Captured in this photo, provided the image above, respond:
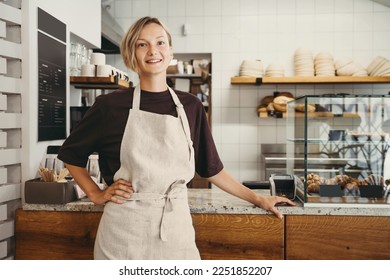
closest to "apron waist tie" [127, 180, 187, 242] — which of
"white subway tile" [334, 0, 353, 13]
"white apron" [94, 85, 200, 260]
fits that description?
"white apron" [94, 85, 200, 260]

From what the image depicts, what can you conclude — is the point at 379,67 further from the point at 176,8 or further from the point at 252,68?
the point at 176,8

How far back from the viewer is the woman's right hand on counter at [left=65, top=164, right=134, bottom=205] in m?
1.12

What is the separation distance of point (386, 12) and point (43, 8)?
2.88 meters

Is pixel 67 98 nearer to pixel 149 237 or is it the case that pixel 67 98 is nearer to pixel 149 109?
pixel 149 109

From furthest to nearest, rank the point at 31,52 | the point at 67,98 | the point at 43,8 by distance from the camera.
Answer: the point at 67,98
the point at 43,8
the point at 31,52

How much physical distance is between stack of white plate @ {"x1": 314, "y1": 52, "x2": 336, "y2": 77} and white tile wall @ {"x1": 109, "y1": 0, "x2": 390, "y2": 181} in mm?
130

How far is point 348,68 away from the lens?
134 inches

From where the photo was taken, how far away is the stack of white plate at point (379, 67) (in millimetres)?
3318

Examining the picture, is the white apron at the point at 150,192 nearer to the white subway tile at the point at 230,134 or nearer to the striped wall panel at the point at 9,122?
the striped wall panel at the point at 9,122

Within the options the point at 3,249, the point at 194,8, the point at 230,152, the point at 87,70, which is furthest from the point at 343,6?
the point at 3,249

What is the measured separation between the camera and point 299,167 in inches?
66.6

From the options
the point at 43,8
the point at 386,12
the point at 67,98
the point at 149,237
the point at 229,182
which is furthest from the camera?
the point at 386,12

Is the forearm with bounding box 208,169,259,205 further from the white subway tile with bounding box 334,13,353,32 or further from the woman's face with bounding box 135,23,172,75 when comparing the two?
the white subway tile with bounding box 334,13,353,32
